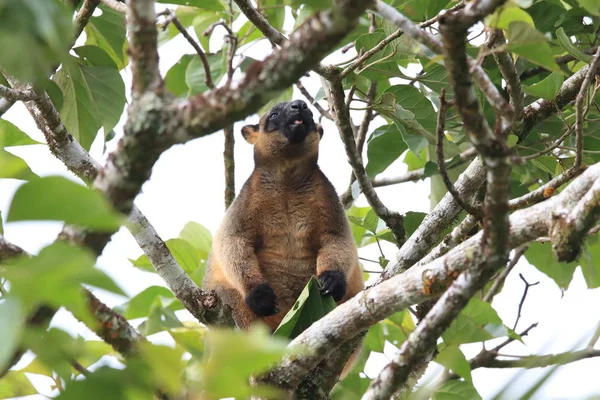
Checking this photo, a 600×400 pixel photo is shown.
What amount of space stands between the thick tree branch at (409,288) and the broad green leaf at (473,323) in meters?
0.62

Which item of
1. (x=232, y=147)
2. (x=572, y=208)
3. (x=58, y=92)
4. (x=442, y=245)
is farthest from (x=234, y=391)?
(x=232, y=147)

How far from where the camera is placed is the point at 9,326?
131 cm

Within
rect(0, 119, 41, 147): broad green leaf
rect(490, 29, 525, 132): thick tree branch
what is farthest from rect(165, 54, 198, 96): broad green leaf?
rect(490, 29, 525, 132): thick tree branch

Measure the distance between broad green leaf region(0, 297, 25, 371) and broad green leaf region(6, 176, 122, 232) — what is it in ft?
0.51

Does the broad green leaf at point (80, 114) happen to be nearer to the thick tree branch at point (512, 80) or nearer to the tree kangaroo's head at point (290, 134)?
the tree kangaroo's head at point (290, 134)

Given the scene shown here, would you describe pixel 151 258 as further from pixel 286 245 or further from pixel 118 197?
pixel 118 197

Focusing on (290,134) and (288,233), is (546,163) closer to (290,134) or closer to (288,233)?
(288,233)

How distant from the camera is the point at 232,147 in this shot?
25.6 feet

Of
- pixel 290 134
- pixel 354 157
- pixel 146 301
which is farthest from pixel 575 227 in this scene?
pixel 290 134

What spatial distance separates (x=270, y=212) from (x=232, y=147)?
2.84 ft

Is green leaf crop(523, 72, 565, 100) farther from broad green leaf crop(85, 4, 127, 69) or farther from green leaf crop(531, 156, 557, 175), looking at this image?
broad green leaf crop(85, 4, 127, 69)

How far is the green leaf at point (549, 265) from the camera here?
682cm

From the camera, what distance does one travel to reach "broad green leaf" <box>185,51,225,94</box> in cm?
755

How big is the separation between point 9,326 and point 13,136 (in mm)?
4501
